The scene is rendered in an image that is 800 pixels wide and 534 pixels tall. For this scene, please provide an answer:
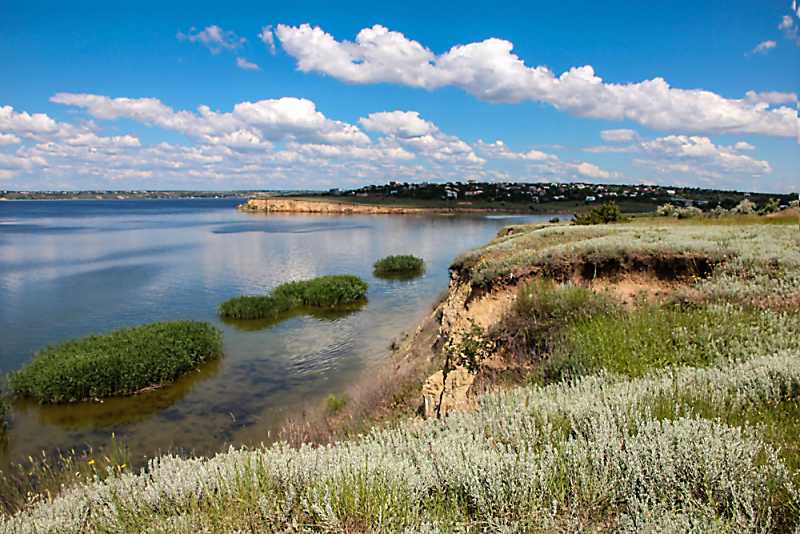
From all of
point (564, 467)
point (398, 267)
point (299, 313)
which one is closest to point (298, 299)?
point (299, 313)

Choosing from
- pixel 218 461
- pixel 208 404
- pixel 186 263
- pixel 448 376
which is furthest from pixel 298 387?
pixel 186 263

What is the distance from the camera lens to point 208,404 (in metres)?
14.3

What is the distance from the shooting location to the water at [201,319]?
507 inches

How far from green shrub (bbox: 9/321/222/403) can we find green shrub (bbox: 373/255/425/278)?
1950 centimetres

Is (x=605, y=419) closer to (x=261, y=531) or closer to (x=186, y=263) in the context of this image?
(x=261, y=531)

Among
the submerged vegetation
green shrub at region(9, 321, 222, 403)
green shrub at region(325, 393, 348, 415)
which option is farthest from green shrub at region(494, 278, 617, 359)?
green shrub at region(9, 321, 222, 403)

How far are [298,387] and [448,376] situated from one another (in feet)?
27.6

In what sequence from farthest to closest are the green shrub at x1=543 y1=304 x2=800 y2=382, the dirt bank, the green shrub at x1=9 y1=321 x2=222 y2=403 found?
the dirt bank
the green shrub at x1=9 y1=321 x2=222 y2=403
the green shrub at x1=543 y1=304 x2=800 y2=382

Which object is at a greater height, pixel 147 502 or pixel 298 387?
pixel 147 502

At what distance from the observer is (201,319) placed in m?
23.7

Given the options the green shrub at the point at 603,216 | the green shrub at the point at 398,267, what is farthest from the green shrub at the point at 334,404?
the green shrub at the point at 398,267

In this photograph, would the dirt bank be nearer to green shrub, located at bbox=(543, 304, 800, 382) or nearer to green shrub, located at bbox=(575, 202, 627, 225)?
green shrub, located at bbox=(575, 202, 627, 225)

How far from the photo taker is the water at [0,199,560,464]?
42.3ft

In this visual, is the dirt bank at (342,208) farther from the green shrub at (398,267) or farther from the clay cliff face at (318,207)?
the green shrub at (398,267)
